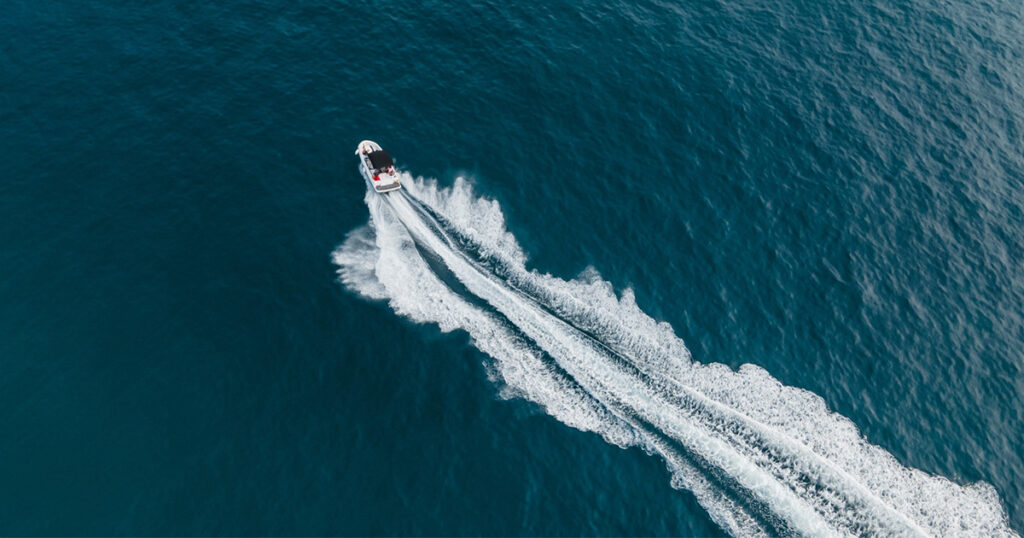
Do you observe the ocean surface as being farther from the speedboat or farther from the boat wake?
the speedboat

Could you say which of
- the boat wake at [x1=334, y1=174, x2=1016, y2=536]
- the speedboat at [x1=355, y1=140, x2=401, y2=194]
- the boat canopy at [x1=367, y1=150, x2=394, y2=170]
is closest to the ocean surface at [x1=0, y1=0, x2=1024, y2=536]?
the boat wake at [x1=334, y1=174, x2=1016, y2=536]

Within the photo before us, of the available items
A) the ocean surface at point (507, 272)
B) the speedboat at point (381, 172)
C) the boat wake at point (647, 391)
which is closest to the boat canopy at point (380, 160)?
the speedboat at point (381, 172)

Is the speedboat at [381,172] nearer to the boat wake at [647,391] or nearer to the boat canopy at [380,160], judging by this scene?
the boat canopy at [380,160]

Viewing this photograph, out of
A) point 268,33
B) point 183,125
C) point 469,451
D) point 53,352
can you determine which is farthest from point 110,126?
point 469,451

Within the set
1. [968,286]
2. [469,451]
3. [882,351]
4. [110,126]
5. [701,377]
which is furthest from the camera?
[110,126]

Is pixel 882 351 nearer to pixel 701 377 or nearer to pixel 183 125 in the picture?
pixel 701 377

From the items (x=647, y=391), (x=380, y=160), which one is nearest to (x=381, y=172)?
(x=380, y=160)
